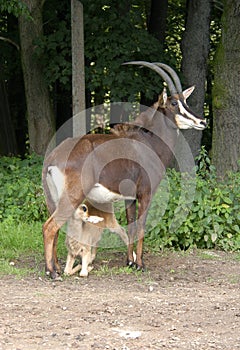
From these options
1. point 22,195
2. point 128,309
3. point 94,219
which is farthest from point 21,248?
point 128,309

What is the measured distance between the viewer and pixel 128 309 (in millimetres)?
6852

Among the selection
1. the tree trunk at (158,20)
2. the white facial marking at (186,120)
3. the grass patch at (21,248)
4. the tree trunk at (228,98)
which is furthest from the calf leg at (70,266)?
the tree trunk at (158,20)

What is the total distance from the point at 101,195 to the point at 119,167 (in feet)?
1.27

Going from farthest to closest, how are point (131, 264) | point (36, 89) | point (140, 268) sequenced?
point (36, 89) → point (131, 264) → point (140, 268)

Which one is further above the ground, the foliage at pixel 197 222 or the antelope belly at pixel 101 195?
the antelope belly at pixel 101 195

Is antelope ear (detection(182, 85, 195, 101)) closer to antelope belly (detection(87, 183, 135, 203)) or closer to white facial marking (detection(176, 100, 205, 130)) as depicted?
white facial marking (detection(176, 100, 205, 130))

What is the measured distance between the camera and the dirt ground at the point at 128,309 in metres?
5.91

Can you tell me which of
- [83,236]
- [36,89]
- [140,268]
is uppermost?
[36,89]

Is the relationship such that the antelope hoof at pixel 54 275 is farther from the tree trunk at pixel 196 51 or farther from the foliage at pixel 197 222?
the tree trunk at pixel 196 51

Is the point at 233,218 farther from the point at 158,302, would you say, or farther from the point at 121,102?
the point at 121,102

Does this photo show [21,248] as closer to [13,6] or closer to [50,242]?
[50,242]

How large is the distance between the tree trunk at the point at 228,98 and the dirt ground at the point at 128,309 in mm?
3725

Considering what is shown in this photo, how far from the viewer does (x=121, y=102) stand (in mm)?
14945

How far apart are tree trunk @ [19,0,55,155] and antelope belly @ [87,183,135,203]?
6915 mm
